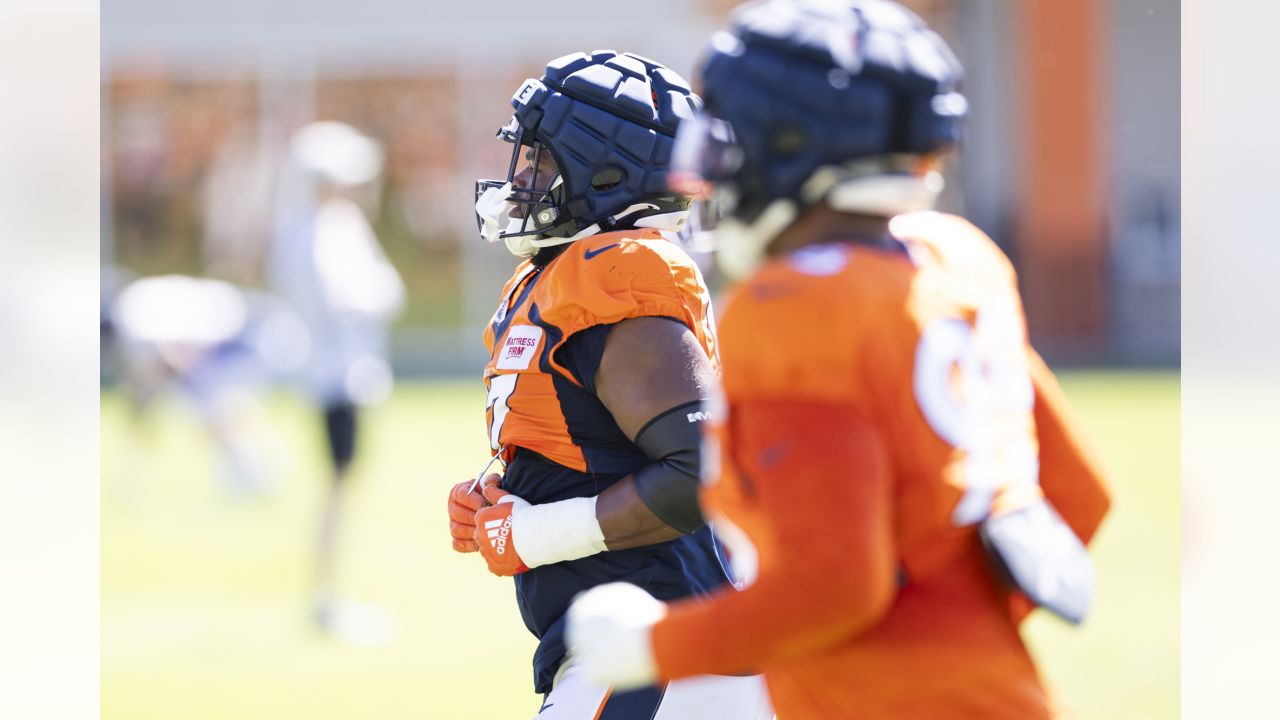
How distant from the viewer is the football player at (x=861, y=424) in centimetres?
178

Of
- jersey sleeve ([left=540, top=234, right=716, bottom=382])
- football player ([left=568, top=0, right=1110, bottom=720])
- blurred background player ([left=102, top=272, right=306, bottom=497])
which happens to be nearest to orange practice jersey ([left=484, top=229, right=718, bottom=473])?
jersey sleeve ([left=540, top=234, right=716, bottom=382])

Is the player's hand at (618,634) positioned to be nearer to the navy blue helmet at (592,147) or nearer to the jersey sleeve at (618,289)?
the jersey sleeve at (618,289)

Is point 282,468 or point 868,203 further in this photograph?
point 282,468

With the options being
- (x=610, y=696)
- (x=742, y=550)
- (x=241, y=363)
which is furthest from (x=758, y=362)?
(x=241, y=363)

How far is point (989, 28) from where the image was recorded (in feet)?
70.5

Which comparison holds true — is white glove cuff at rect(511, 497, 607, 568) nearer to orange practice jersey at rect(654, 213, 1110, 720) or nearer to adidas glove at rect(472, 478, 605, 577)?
adidas glove at rect(472, 478, 605, 577)

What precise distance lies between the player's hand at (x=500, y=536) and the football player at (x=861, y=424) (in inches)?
39.6

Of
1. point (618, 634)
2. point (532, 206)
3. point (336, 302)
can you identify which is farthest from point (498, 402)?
point (336, 302)

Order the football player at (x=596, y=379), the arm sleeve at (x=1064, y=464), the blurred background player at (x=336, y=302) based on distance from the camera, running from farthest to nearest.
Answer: the blurred background player at (x=336, y=302), the football player at (x=596, y=379), the arm sleeve at (x=1064, y=464)

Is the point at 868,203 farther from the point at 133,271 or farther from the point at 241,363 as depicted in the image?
the point at 133,271

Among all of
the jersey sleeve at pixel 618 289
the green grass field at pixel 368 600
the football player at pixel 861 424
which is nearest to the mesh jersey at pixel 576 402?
the jersey sleeve at pixel 618 289

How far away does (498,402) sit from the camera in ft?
10.0

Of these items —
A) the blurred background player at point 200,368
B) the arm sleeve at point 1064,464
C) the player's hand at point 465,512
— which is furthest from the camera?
the blurred background player at point 200,368

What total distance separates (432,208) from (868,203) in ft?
67.0
